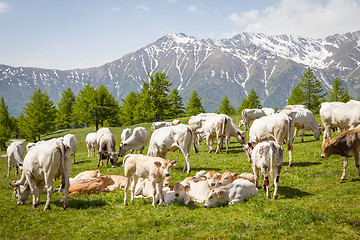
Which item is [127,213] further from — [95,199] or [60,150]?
[60,150]

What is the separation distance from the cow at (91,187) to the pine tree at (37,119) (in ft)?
150

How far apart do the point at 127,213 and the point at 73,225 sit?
6.90ft

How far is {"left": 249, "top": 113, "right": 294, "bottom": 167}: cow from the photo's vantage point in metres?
15.9

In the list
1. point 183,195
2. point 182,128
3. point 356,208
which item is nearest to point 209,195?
point 183,195

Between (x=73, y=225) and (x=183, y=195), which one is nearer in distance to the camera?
(x=73, y=225)

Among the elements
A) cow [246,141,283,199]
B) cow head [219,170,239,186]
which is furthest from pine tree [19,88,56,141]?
cow [246,141,283,199]

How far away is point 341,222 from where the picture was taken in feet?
26.0

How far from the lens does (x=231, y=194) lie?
1074 cm

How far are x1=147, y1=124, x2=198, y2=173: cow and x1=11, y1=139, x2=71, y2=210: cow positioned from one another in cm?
659

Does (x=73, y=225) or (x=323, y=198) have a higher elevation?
(x=323, y=198)

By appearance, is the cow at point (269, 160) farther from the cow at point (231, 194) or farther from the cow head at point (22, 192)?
the cow head at point (22, 192)

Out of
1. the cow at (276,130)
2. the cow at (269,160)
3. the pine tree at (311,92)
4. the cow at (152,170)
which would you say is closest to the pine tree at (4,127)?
the cow at (152,170)

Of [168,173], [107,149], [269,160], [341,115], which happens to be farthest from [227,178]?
[107,149]

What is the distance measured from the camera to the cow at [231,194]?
34.7 ft
